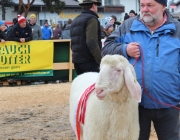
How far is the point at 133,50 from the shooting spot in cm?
315

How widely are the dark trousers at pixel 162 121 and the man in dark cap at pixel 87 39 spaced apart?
1.93m

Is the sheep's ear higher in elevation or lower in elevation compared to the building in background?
lower

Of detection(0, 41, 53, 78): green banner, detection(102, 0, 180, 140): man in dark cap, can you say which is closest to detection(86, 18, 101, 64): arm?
detection(102, 0, 180, 140): man in dark cap

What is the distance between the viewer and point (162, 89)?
321 cm

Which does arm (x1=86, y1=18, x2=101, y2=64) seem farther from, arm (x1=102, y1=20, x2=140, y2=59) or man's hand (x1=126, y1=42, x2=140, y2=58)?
man's hand (x1=126, y1=42, x2=140, y2=58)

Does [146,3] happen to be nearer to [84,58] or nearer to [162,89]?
[162,89]

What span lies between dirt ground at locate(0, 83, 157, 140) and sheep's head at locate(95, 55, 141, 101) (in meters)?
2.45

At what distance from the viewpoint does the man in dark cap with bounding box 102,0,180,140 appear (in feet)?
10.4

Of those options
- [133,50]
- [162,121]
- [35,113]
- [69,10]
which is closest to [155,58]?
[133,50]

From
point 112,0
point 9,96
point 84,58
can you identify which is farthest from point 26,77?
point 112,0

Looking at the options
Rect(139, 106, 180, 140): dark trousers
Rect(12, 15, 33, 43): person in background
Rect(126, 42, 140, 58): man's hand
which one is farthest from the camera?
Rect(12, 15, 33, 43): person in background

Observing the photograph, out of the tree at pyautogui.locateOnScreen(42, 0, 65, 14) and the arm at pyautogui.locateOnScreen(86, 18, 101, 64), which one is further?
the tree at pyautogui.locateOnScreen(42, 0, 65, 14)

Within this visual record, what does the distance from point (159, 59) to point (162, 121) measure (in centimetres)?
63

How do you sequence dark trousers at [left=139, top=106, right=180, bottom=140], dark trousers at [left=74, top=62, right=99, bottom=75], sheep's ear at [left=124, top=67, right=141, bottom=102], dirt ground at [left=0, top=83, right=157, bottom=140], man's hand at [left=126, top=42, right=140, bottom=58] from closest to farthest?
1. sheep's ear at [left=124, top=67, right=141, bottom=102]
2. man's hand at [left=126, top=42, right=140, bottom=58]
3. dark trousers at [left=139, top=106, right=180, bottom=140]
4. dark trousers at [left=74, top=62, right=99, bottom=75]
5. dirt ground at [left=0, top=83, right=157, bottom=140]
